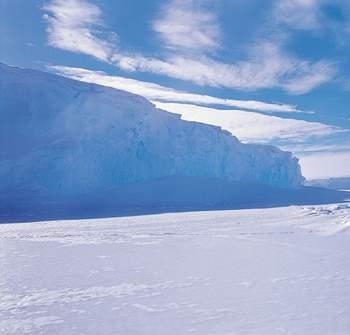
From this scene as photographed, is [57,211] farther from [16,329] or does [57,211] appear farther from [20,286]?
[16,329]

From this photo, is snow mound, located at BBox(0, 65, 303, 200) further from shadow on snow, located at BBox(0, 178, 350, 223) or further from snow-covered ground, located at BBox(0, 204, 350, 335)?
snow-covered ground, located at BBox(0, 204, 350, 335)

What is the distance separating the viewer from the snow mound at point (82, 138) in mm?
38844

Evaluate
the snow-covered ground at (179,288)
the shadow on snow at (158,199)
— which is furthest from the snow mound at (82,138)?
the snow-covered ground at (179,288)

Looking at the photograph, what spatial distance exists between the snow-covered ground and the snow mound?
26049mm

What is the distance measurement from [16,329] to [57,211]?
1149 inches

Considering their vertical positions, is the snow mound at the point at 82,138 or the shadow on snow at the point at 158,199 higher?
the snow mound at the point at 82,138

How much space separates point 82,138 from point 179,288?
35010mm

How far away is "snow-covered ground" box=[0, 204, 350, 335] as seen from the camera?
5480mm

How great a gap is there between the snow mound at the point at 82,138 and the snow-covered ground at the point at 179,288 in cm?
2605

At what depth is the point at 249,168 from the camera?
53.2 meters

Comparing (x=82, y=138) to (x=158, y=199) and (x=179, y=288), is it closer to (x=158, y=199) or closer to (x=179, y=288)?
(x=158, y=199)

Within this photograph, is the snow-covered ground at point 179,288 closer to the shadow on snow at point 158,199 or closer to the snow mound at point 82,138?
the shadow on snow at point 158,199

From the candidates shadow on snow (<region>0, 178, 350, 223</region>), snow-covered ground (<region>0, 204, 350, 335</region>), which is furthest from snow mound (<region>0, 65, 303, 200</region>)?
snow-covered ground (<region>0, 204, 350, 335</region>)

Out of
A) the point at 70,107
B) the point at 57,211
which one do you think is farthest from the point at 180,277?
the point at 70,107
